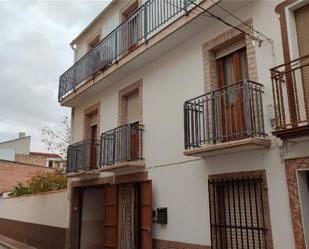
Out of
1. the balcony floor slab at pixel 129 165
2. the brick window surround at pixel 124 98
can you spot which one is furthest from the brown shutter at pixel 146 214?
the brick window surround at pixel 124 98

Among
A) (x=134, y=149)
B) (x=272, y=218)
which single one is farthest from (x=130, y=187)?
(x=272, y=218)

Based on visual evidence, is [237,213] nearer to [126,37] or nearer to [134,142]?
[134,142]

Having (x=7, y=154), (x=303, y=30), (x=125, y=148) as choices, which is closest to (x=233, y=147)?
(x=303, y=30)

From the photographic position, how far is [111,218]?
1010 cm

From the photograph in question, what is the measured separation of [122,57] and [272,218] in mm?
6348

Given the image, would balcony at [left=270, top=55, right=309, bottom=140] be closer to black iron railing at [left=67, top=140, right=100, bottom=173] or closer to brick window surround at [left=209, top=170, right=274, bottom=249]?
brick window surround at [left=209, top=170, right=274, bottom=249]

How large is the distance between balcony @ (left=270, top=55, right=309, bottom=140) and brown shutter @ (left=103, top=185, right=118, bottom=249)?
5.73 m

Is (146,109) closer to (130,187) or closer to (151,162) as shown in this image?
(151,162)

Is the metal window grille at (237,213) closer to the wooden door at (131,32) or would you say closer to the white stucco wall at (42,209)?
the wooden door at (131,32)

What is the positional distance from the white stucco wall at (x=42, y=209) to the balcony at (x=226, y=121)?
25.3 ft

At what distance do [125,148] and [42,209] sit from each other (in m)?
8.39

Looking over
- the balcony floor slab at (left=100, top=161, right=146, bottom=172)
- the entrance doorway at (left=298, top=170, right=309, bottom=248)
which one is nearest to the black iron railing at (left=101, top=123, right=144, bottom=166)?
the balcony floor slab at (left=100, top=161, right=146, bottom=172)

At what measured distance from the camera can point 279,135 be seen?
5.46m

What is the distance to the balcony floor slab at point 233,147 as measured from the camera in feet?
19.2
